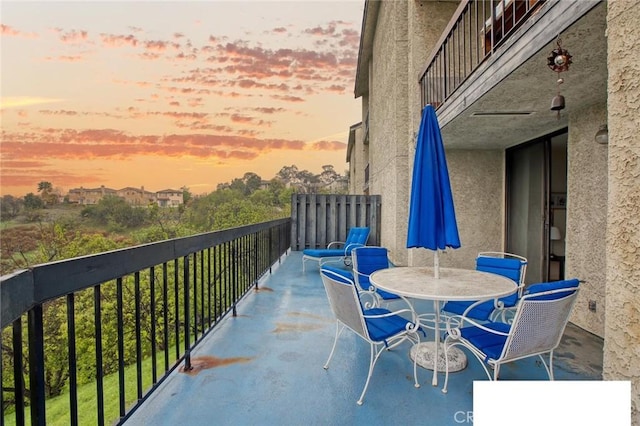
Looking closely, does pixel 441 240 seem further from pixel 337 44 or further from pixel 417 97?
pixel 337 44

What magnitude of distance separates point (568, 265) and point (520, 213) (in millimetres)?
1784

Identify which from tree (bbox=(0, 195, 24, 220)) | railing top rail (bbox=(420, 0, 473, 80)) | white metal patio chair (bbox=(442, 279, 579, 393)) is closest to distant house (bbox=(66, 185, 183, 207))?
tree (bbox=(0, 195, 24, 220))

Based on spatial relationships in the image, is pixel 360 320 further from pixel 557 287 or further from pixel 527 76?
pixel 527 76

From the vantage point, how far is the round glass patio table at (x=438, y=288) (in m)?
2.37

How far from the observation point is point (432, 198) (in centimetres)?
276

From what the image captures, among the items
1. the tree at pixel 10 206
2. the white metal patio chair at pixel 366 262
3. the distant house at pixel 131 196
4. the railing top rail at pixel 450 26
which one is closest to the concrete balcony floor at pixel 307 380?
the white metal patio chair at pixel 366 262

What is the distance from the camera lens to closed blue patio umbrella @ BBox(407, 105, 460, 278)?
108 inches

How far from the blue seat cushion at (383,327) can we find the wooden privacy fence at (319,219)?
6.82 metres

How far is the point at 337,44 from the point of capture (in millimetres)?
16234

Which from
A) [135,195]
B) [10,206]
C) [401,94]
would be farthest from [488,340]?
[135,195]

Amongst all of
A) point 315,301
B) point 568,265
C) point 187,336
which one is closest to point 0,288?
point 187,336

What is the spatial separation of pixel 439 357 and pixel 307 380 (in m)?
1.07

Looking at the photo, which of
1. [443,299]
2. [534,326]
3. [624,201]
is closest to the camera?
[624,201]

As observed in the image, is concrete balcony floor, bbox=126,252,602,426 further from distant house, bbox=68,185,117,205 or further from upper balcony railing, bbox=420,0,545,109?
distant house, bbox=68,185,117,205
